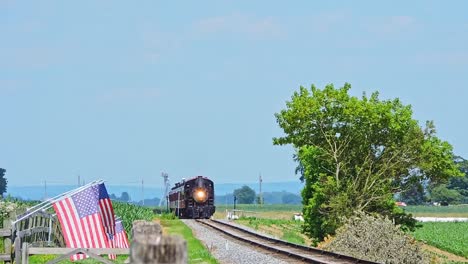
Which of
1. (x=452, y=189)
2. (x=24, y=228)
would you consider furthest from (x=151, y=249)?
(x=452, y=189)

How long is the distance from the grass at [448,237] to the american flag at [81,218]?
4413 cm

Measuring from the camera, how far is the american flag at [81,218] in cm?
1332

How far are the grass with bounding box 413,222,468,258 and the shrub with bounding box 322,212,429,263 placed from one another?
847 inches

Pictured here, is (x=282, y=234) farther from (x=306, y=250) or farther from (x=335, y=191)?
(x=306, y=250)

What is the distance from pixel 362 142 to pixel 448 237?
2107 cm

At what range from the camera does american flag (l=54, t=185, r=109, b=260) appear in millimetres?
13320

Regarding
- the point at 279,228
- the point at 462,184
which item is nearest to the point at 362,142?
the point at 279,228

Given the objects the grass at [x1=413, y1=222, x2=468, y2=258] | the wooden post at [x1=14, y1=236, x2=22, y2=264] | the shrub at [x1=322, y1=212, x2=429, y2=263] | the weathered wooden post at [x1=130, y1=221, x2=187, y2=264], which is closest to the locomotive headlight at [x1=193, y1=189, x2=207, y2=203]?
the grass at [x1=413, y1=222, x2=468, y2=258]

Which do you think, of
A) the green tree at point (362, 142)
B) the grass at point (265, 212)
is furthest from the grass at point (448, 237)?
the grass at point (265, 212)

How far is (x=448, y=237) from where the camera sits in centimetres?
6750

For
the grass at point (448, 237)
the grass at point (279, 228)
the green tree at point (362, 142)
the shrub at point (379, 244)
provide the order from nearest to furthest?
the shrub at point (379, 244) → the green tree at point (362, 142) → the grass at point (448, 237) → the grass at point (279, 228)

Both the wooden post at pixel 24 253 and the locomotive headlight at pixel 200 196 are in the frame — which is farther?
the locomotive headlight at pixel 200 196

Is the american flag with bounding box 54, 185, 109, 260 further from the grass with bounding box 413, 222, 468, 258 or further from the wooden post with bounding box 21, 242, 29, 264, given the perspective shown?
the grass with bounding box 413, 222, 468, 258

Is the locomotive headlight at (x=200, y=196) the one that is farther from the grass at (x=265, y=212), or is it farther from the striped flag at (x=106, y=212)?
the striped flag at (x=106, y=212)
